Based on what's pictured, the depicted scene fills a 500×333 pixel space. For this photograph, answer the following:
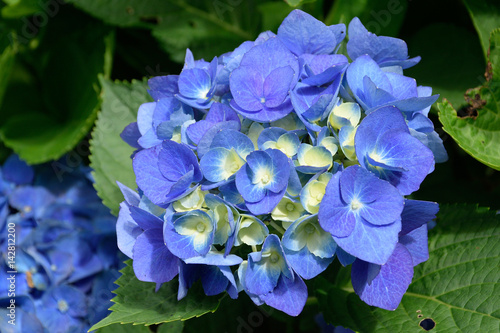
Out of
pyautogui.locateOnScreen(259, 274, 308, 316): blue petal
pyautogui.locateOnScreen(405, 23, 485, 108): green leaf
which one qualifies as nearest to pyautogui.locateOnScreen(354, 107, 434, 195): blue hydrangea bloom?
pyautogui.locateOnScreen(259, 274, 308, 316): blue petal

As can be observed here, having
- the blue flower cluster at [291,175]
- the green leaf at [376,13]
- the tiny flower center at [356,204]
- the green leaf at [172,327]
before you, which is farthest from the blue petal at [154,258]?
the green leaf at [376,13]

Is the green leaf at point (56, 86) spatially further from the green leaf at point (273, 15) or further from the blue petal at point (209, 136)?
the blue petal at point (209, 136)

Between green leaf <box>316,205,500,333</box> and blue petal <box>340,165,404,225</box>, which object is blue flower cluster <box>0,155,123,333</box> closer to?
green leaf <box>316,205,500,333</box>

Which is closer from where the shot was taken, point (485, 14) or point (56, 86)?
point (485, 14)

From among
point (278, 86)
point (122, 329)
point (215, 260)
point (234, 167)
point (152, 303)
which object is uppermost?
point (278, 86)

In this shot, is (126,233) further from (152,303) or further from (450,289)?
(450,289)

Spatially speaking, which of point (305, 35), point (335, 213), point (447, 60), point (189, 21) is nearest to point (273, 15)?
point (189, 21)
